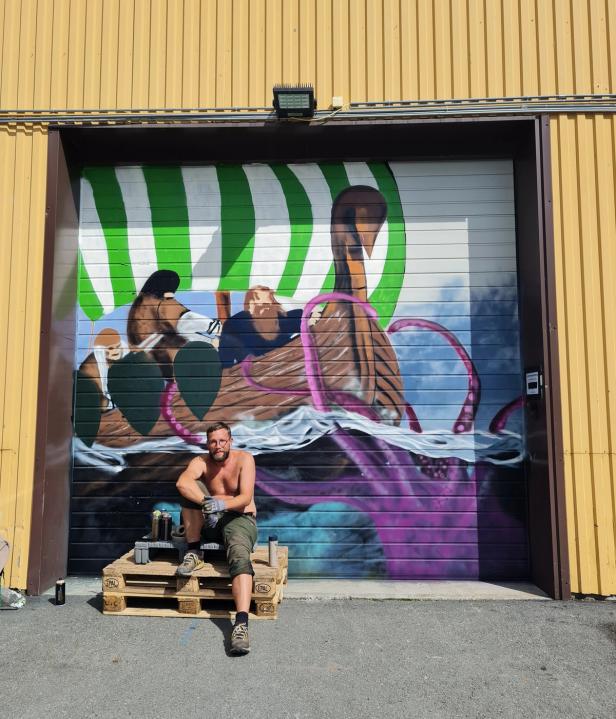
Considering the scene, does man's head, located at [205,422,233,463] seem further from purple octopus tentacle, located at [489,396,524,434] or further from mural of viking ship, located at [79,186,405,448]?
purple octopus tentacle, located at [489,396,524,434]

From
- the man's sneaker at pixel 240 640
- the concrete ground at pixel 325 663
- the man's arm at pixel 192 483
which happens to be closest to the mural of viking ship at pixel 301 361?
the man's arm at pixel 192 483

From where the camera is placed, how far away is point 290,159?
6336mm

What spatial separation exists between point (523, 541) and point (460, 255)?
317 centimetres

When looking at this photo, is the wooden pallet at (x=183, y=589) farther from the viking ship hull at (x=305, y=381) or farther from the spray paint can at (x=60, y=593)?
the viking ship hull at (x=305, y=381)

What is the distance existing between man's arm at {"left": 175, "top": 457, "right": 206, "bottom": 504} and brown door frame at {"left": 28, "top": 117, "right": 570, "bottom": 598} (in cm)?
160

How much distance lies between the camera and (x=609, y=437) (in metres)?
5.32

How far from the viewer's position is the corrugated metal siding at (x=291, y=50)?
574 cm

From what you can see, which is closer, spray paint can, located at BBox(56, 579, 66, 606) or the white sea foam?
spray paint can, located at BBox(56, 579, 66, 606)

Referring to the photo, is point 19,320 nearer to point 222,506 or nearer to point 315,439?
point 222,506

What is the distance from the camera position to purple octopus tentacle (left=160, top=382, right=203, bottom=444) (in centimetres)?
611

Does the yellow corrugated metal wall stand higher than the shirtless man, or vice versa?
the yellow corrugated metal wall

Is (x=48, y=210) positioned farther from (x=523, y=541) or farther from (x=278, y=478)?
(x=523, y=541)

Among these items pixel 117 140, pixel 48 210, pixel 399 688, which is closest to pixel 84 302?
pixel 48 210

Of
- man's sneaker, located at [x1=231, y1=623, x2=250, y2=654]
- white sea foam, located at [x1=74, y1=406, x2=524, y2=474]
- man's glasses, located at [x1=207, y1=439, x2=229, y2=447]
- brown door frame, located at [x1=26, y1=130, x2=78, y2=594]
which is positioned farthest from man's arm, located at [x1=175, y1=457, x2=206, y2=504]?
brown door frame, located at [x1=26, y1=130, x2=78, y2=594]
